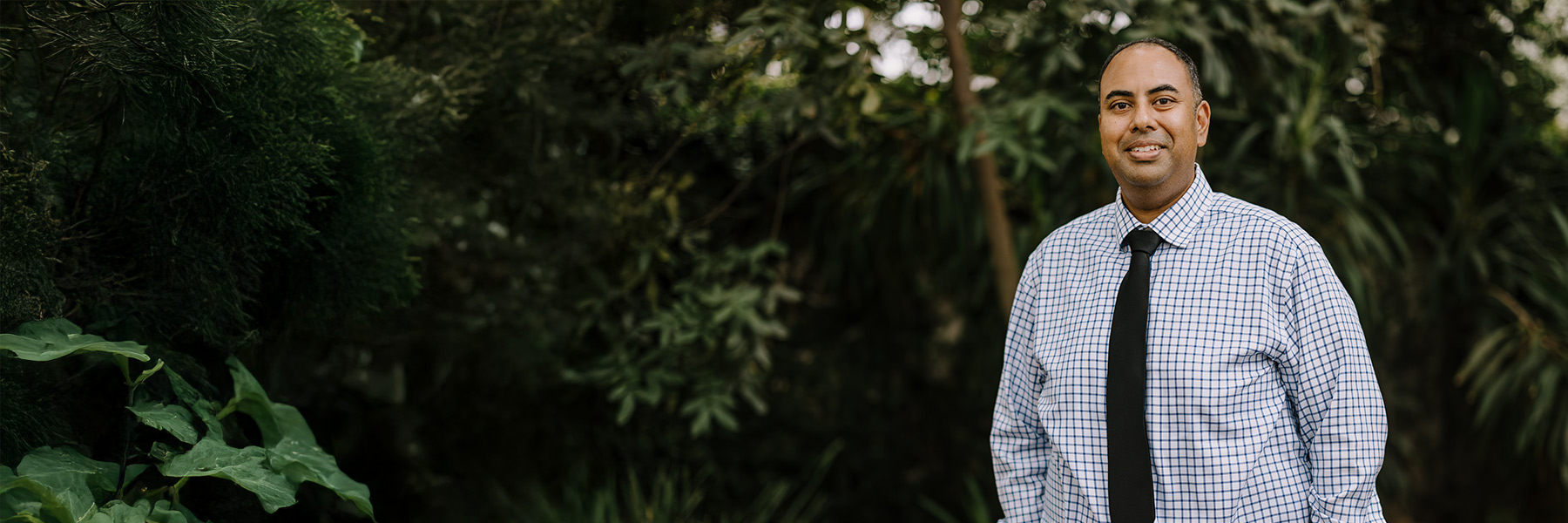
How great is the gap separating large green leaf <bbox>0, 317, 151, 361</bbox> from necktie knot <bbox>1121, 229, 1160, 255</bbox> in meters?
1.41

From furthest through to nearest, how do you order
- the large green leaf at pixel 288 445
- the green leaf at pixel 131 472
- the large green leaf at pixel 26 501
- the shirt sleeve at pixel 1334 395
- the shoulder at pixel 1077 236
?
the large green leaf at pixel 288 445 → the green leaf at pixel 131 472 → the shoulder at pixel 1077 236 → the large green leaf at pixel 26 501 → the shirt sleeve at pixel 1334 395

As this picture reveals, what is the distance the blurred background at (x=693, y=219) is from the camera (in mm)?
1659

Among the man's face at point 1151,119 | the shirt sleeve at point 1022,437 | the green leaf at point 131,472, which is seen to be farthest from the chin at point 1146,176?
the green leaf at point 131,472

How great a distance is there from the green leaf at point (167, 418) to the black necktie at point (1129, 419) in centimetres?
137

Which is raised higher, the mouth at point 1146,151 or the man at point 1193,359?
the mouth at point 1146,151

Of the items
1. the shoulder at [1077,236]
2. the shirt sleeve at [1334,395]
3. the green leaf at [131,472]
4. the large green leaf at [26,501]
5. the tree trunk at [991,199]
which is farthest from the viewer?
the tree trunk at [991,199]

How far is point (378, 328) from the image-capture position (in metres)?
2.36

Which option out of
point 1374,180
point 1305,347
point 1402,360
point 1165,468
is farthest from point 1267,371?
point 1402,360

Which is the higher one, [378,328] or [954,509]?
[378,328]

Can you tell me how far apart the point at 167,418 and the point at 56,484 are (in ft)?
0.54

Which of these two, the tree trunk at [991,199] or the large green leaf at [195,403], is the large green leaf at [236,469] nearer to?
the large green leaf at [195,403]

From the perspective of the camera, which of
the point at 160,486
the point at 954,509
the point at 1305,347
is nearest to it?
the point at 1305,347

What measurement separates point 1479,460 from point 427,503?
347cm

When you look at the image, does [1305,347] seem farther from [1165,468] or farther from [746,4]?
[746,4]
